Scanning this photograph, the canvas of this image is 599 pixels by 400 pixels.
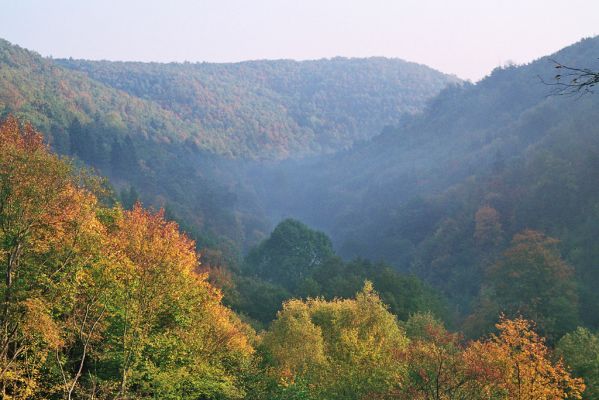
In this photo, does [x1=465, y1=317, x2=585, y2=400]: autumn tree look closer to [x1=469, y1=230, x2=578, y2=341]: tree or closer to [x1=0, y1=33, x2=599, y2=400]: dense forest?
[x1=0, y1=33, x2=599, y2=400]: dense forest

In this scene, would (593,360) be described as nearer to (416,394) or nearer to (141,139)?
(416,394)

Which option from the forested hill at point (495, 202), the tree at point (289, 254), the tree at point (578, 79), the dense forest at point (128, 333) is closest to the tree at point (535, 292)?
the forested hill at point (495, 202)

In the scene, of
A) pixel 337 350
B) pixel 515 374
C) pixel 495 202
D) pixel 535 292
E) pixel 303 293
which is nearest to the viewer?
pixel 515 374

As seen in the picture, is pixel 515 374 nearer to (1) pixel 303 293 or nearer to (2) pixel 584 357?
(2) pixel 584 357

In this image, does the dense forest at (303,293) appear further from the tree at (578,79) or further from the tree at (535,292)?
the tree at (578,79)

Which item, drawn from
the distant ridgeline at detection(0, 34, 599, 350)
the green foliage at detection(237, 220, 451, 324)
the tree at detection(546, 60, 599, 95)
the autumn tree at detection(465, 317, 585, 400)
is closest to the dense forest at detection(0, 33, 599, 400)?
the autumn tree at detection(465, 317, 585, 400)

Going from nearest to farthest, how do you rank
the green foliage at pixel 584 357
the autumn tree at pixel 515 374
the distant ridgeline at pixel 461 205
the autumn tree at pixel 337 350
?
the autumn tree at pixel 515 374 < the autumn tree at pixel 337 350 < the green foliage at pixel 584 357 < the distant ridgeline at pixel 461 205

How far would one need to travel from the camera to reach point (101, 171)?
14175 cm

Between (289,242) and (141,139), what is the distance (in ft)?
358

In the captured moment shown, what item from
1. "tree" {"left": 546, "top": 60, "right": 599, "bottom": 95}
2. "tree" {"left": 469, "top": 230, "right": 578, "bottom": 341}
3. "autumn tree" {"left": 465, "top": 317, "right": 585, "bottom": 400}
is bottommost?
"tree" {"left": 469, "top": 230, "right": 578, "bottom": 341}

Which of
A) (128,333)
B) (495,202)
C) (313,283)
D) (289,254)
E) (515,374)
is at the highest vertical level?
(128,333)

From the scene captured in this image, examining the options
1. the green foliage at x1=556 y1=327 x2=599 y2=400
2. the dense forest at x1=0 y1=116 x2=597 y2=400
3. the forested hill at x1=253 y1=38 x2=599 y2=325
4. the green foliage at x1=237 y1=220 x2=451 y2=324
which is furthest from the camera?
the forested hill at x1=253 y1=38 x2=599 y2=325

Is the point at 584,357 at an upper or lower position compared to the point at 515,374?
lower

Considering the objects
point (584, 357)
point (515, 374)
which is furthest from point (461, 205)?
point (515, 374)
